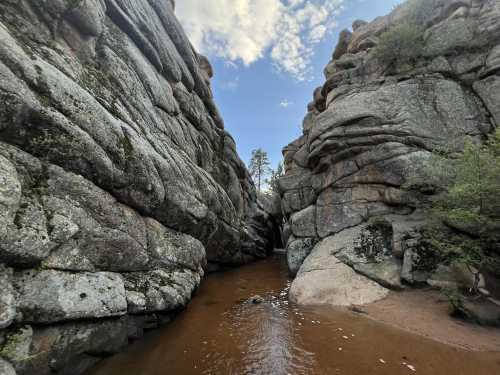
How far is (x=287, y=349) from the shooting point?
7945 millimetres

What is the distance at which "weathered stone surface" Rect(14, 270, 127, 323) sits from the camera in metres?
5.91

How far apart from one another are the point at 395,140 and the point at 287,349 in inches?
631

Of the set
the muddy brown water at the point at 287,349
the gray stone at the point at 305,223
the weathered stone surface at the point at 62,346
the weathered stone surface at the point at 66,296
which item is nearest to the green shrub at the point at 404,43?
the gray stone at the point at 305,223

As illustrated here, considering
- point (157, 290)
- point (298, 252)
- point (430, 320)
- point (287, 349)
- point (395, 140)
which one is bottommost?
point (287, 349)

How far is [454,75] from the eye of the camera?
60.4 feet

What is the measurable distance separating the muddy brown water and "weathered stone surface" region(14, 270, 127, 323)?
1.84 meters

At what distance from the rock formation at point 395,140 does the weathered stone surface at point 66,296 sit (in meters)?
9.93

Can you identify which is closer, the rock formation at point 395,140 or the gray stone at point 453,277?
the gray stone at point 453,277

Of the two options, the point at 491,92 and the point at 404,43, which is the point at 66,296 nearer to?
the point at 491,92

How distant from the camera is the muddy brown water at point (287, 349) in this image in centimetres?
673

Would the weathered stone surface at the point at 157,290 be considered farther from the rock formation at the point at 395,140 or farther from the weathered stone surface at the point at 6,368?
the rock formation at the point at 395,140

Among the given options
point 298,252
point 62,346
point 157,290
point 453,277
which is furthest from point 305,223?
point 62,346

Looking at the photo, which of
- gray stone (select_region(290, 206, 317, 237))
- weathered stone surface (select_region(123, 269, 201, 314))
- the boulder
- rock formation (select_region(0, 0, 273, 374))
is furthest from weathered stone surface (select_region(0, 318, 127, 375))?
gray stone (select_region(290, 206, 317, 237))

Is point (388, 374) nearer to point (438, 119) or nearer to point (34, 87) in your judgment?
point (34, 87)
